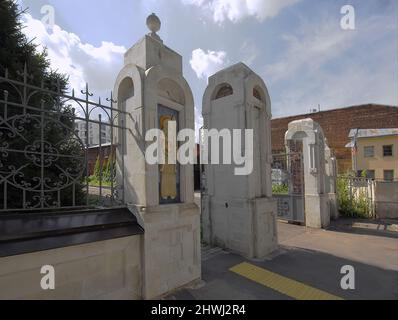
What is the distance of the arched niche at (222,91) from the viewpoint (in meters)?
6.74

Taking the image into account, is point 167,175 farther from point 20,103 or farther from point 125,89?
point 20,103

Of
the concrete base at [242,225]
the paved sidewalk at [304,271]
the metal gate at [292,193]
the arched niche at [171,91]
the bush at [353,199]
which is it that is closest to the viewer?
the paved sidewalk at [304,271]

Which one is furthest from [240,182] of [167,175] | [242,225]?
[167,175]

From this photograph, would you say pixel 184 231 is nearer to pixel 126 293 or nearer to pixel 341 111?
pixel 126 293

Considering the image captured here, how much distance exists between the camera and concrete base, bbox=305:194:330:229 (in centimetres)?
950

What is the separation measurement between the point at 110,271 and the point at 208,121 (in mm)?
4651

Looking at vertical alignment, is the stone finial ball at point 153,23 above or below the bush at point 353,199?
above

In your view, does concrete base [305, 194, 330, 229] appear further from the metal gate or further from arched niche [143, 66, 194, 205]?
arched niche [143, 66, 194, 205]

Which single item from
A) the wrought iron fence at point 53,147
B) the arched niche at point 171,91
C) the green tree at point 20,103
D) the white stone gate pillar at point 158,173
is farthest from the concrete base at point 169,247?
the green tree at point 20,103

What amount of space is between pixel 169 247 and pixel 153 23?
12.7 feet

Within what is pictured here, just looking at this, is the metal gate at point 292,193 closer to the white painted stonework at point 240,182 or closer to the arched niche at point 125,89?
the white painted stonework at point 240,182

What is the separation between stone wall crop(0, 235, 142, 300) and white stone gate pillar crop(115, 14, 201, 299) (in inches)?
9.0

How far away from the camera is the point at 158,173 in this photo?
4238 mm

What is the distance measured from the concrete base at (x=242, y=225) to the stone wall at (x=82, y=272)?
305 centimetres
